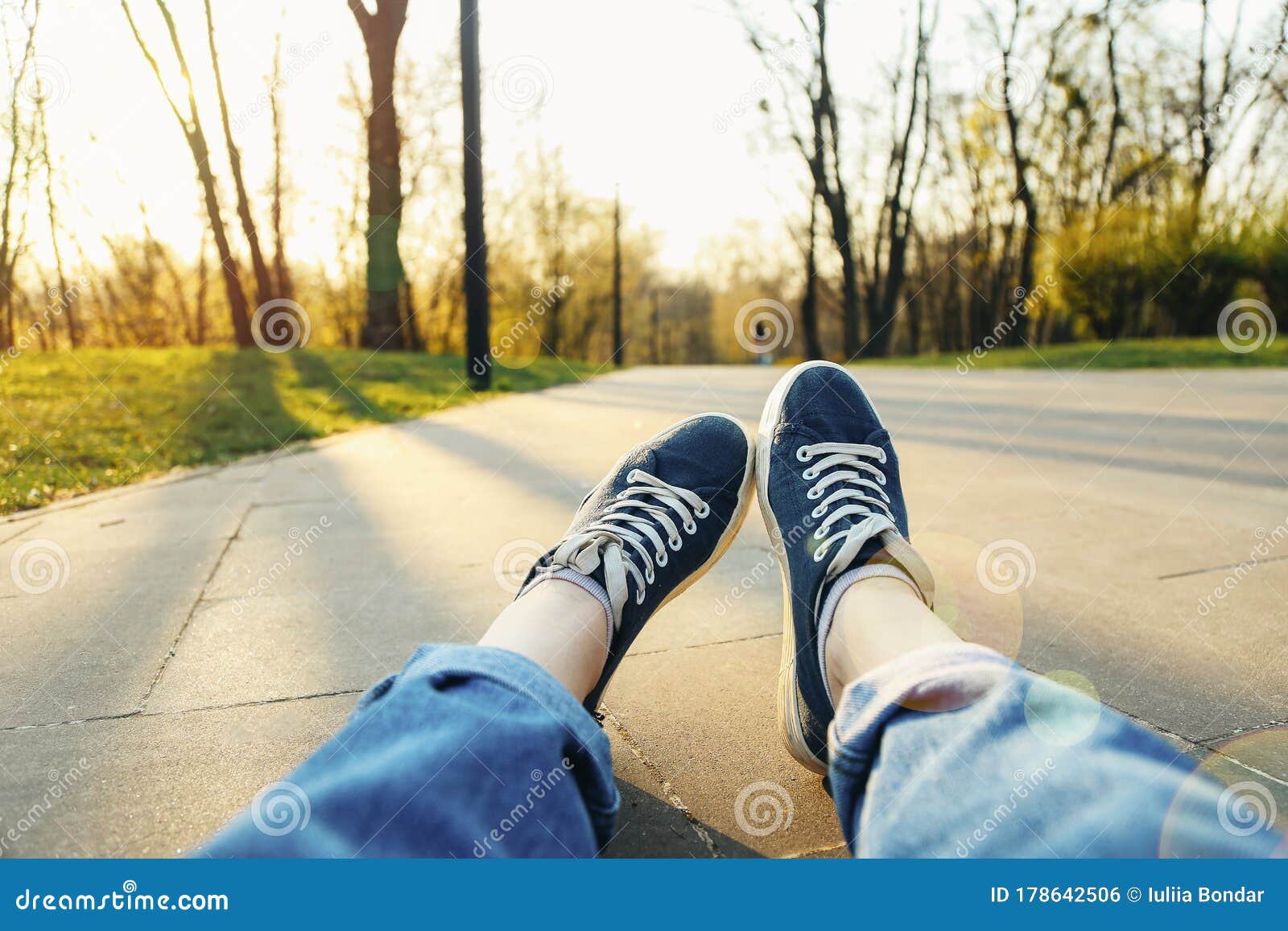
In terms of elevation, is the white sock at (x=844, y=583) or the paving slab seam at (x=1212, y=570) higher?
the white sock at (x=844, y=583)

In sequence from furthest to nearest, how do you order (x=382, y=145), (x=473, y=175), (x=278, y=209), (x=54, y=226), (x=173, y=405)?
1. (x=278, y=209)
2. (x=54, y=226)
3. (x=382, y=145)
4. (x=473, y=175)
5. (x=173, y=405)

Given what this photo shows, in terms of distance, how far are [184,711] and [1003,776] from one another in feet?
4.00

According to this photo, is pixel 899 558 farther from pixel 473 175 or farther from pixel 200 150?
pixel 200 150

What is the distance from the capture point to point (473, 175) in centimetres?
726

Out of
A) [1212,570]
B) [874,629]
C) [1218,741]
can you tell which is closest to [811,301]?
[1212,570]

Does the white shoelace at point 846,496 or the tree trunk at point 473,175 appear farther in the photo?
the tree trunk at point 473,175

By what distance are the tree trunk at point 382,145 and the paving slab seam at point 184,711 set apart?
908 cm

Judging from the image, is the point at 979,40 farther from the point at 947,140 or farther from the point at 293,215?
the point at 293,215

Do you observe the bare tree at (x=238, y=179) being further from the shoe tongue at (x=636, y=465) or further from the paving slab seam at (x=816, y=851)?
the paving slab seam at (x=816, y=851)

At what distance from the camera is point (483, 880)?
31.9 inches

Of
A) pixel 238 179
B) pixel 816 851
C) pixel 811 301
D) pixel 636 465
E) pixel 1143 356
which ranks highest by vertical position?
pixel 238 179

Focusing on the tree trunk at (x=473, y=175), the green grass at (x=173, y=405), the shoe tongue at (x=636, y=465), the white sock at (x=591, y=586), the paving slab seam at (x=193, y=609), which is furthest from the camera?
the tree trunk at (x=473, y=175)

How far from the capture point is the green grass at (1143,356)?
352 inches

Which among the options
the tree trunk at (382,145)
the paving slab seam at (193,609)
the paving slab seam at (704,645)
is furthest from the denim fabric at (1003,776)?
the tree trunk at (382,145)
